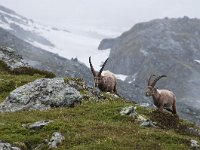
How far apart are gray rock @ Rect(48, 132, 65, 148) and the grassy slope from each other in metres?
0.28

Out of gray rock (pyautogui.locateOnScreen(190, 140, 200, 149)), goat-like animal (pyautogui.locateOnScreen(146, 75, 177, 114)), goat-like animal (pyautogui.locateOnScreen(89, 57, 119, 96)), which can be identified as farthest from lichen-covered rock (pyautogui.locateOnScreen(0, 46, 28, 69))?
gray rock (pyautogui.locateOnScreen(190, 140, 200, 149))

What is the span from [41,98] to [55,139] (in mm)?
10315

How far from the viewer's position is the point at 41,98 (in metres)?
35.7

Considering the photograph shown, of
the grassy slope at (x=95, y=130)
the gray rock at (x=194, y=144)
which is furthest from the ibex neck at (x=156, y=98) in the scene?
the gray rock at (x=194, y=144)

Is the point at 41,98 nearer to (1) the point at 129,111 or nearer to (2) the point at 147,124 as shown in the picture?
(1) the point at 129,111

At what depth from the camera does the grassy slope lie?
83.2ft

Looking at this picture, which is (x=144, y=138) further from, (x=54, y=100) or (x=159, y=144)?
(x=54, y=100)

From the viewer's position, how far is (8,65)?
177 ft

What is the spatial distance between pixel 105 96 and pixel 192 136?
11.5 m

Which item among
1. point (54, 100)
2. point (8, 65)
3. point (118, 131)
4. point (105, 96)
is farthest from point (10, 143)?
point (8, 65)

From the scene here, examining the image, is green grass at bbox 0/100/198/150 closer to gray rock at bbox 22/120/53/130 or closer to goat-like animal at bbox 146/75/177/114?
gray rock at bbox 22/120/53/130

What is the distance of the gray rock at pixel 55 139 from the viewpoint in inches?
992

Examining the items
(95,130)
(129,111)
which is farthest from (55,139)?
(129,111)

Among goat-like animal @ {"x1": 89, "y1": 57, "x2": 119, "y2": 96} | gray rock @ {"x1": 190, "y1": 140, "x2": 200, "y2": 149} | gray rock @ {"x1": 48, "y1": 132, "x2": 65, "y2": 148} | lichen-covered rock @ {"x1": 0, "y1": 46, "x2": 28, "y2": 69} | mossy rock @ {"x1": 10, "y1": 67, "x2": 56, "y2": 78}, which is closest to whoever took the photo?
gray rock @ {"x1": 48, "y1": 132, "x2": 65, "y2": 148}
